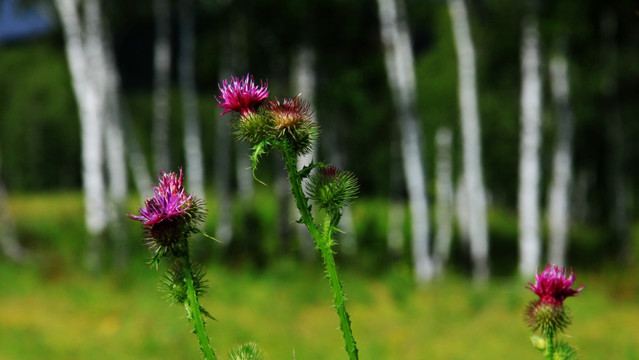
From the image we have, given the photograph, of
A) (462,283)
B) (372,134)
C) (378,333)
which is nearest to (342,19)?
(462,283)

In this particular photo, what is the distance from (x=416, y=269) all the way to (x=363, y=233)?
667cm

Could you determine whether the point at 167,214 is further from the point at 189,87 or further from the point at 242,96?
the point at 189,87

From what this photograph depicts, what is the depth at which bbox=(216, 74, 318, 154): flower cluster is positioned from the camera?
6.75 feet

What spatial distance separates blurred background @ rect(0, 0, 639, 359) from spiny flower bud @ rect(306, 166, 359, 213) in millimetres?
2307

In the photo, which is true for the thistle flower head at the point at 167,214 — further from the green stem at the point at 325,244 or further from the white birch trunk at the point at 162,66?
the white birch trunk at the point at 162,66

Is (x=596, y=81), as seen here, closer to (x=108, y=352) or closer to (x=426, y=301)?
(x=426, y=301)

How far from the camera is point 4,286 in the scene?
14883 millimetres

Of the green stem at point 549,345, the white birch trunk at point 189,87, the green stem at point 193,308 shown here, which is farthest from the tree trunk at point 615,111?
the green stem at point 193,308

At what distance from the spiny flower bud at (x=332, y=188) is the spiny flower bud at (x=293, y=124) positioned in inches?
5.9

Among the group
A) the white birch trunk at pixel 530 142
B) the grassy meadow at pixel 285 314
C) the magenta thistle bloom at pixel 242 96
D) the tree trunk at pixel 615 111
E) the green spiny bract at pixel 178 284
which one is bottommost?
the green spiny bract at pixel 178 284

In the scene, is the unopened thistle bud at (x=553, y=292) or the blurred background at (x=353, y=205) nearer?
the unopened thistle bud at (x=553, y=292)

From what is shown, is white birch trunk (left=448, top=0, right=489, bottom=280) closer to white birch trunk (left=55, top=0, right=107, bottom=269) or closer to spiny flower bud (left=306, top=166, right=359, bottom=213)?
white birch trunk (left=55, top=0, right=107, bottom=269)

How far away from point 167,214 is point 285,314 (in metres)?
11.2

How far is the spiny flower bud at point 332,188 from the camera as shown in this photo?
2.20 metres
